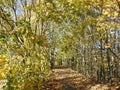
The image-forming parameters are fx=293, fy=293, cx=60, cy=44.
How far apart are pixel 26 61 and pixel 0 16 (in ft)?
9.22

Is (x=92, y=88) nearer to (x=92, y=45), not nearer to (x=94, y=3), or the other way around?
(x=92, y=45)

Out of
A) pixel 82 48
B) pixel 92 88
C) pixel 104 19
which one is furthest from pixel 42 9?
pixel 82 48

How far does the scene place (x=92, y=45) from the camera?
30.8 meters

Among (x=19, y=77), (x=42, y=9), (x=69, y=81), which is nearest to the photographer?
(x=19, y=77)

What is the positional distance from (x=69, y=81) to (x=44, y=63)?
1601 cm

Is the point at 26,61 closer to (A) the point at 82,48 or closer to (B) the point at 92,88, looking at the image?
(B) the point at 92,88

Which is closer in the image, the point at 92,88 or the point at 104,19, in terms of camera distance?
the point at 104,19

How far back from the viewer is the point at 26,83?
10289mm

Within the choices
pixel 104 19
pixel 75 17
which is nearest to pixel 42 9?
pixel 75 17

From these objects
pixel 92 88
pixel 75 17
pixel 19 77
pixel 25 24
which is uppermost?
pixel 75 17

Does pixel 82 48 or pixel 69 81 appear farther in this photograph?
pixel 82 48

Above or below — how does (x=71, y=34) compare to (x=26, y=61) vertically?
above

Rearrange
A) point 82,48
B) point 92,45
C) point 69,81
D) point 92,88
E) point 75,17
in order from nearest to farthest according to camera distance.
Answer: point 75,17 → point 92,88 → point 69,81 → point 92,45 → point 82,48

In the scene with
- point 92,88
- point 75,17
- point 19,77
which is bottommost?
point 92,88
